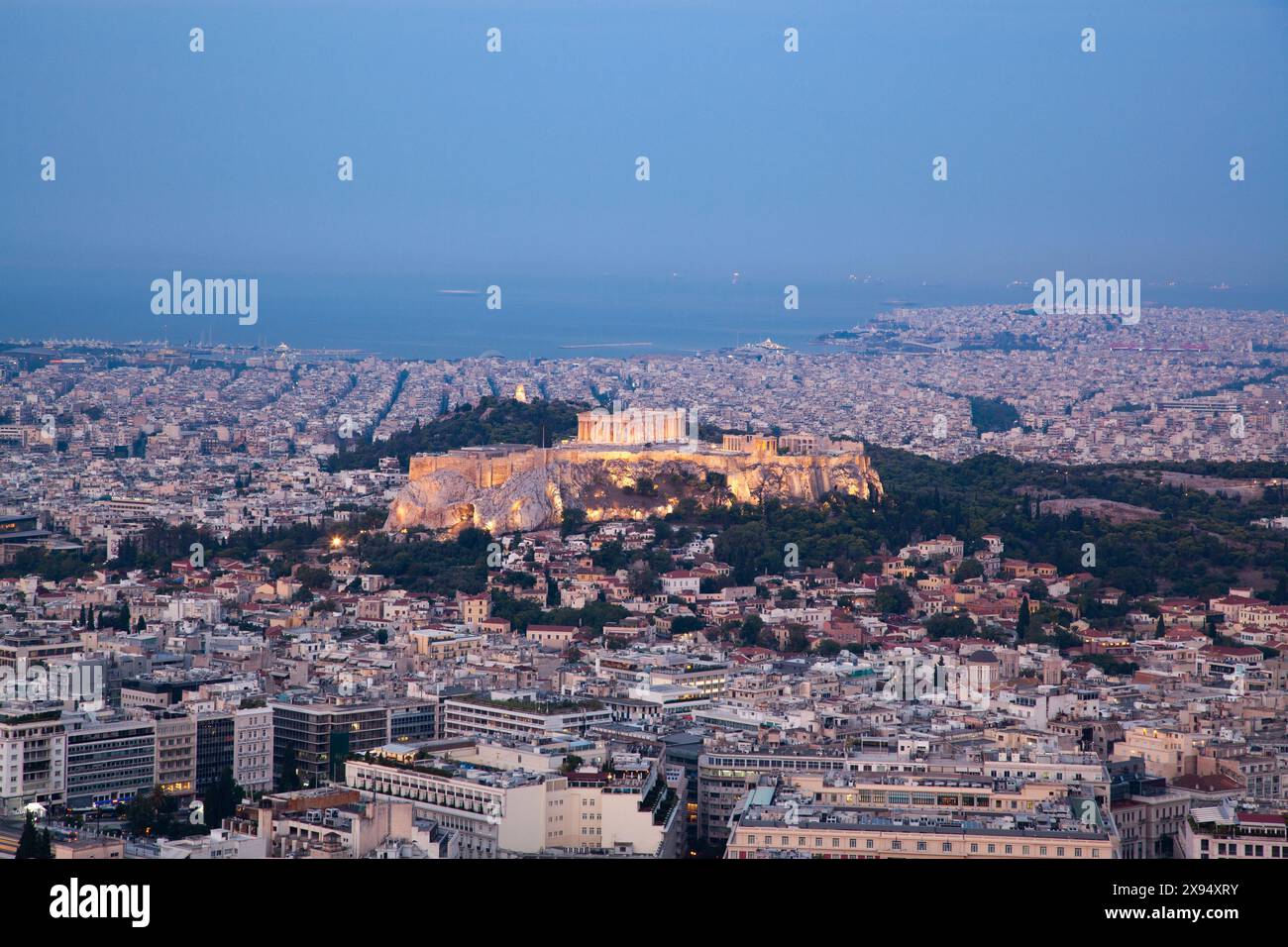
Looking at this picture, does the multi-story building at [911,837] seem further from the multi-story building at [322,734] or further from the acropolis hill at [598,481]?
the acropolis hill at [598,481]

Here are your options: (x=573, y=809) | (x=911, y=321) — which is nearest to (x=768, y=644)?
(x=573, y=809)

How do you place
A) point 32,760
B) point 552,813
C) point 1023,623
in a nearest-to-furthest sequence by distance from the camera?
point 552,813 < point 32,760 < point 1023,623

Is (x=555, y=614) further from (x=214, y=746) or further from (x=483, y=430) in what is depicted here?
(x=483, y=430)

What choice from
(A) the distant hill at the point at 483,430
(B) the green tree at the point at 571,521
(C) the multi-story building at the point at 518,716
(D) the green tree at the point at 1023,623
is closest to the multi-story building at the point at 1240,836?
(C) the multi-story building at the point at 518,716

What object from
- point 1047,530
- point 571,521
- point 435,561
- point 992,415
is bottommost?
point 435,561

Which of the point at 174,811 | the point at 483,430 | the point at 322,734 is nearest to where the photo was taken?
the point at 174,811

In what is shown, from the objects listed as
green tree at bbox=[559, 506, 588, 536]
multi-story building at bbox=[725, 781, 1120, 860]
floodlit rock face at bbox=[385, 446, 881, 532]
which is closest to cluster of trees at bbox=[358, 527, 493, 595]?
floodlit rock face at bbox=[385, 446, 881, 532]

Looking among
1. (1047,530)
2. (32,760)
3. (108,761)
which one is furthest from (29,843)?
(1047,530)
